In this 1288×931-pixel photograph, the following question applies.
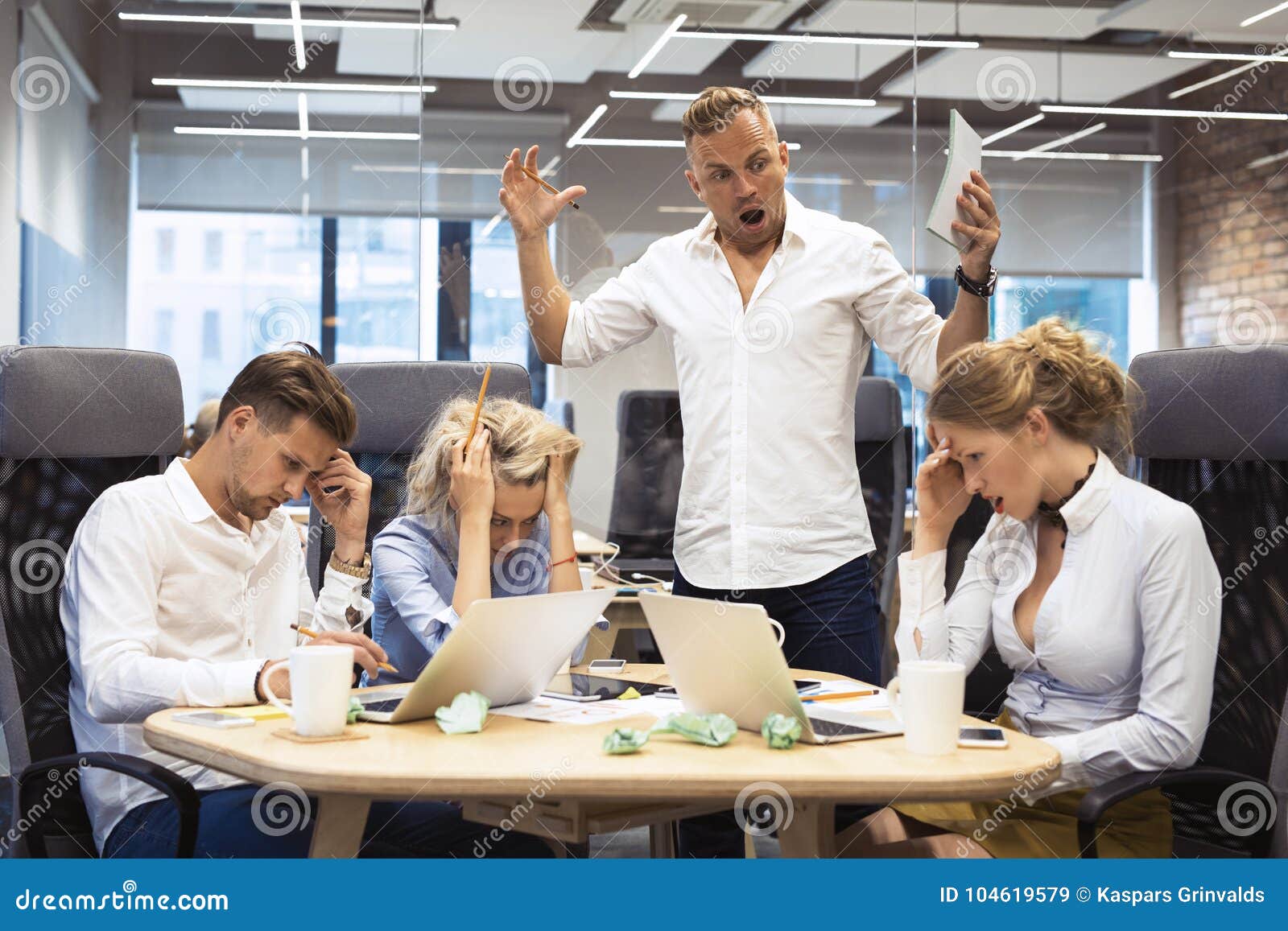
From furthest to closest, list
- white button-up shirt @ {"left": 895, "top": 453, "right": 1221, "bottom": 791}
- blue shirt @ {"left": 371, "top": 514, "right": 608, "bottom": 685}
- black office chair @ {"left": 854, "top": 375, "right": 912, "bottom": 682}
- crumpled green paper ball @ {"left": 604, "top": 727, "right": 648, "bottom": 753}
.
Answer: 1. black office chair @ {"left": 854, "top": 375, "right": 912, "bottom": 682}
2. blue shirt @ {"left": 371, "top": 514, "right": 608, "bottom": 685}
3. white button-up shirt @ {"left": 895, "top": 453, "right": 1221, "bottom": 791}
4. crumpled green paper ball @ {"left": 604, "top": 727, "right": 648, "bottom": 753}

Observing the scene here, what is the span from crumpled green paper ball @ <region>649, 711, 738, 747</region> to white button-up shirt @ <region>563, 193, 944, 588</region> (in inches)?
28.3

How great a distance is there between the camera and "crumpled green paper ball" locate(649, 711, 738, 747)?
138 centimetres

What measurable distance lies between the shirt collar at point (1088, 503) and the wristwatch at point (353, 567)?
3.50 feet

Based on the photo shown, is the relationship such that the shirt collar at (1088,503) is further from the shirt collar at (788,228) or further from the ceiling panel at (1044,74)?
the ceiling panel at (1044,74)

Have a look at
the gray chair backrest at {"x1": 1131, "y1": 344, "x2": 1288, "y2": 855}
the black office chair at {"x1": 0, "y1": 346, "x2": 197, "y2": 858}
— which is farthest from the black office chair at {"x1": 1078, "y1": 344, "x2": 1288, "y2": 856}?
the black office chair at {"x1": 0, "y1": 346, "x2": 197, "y2": 858}

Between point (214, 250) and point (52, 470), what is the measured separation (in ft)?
9.95

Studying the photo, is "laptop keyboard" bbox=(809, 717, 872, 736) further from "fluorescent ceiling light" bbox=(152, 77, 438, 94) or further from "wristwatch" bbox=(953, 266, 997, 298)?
"fluorescent ceiling light" bbox=(152, 77, 438, 94)

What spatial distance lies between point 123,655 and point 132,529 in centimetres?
20

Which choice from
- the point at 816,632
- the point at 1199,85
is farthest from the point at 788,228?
the point at 1199,85

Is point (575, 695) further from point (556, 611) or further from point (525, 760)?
point (525, 760)

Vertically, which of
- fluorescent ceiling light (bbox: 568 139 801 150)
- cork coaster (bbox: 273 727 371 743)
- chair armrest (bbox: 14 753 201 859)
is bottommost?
chair armrest (bbox: 14 753 201 859)

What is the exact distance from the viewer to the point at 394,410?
7.63 ft

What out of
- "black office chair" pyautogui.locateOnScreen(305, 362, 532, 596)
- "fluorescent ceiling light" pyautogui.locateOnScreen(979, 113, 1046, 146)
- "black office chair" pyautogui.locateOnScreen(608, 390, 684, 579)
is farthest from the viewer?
"fluorescent ceiling light" pyautogui.locateOnScreen(979, 113, 1046, 146)
